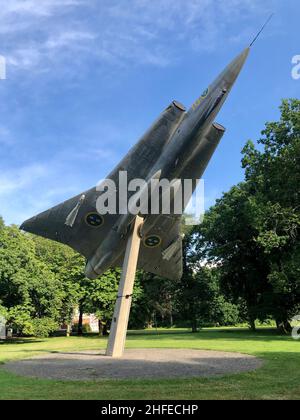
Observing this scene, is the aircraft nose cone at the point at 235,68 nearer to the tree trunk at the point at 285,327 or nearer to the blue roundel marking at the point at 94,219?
the blue roundel marking at the point at 94,219

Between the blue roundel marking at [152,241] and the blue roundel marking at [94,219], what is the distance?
297cm

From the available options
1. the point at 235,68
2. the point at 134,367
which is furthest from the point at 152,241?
the point at 235,68

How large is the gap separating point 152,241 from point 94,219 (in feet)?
12.2

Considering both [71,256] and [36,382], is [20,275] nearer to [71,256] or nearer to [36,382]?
[71,256]

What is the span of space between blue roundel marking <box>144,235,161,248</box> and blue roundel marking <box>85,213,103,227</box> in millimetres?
2974

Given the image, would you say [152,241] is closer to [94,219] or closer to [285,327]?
[94,219]

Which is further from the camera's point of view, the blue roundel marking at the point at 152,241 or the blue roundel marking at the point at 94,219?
the blue roundel marking at the point at 152,241

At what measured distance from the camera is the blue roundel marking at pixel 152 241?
2234 cm

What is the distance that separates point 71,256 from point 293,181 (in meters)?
36.3

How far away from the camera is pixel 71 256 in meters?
59.1

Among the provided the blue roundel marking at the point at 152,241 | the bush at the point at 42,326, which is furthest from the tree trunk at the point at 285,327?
the blue roundel marking at the point at 152,241
